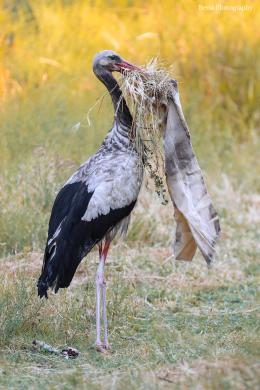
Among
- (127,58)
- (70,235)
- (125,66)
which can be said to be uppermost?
(127,58)

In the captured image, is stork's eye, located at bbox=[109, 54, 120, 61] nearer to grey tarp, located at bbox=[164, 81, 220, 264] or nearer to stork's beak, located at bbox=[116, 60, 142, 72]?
stork's beak, located at bbox=[116, 60, 142, 72]

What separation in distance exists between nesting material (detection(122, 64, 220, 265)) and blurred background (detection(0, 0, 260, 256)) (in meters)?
2.60

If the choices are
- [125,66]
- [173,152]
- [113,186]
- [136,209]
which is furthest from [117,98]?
[136,209]

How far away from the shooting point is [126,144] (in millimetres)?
6160

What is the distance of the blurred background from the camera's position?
922 centimetres

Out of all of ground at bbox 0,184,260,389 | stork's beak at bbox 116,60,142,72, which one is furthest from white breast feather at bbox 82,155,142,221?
ground at bbox 0,184,260,389

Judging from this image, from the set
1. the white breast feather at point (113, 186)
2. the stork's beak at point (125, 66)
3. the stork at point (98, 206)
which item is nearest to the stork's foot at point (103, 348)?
the stork at point (98, 206)

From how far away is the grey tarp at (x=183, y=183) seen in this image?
6.14 meters

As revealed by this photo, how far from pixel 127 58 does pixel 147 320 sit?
5.44m

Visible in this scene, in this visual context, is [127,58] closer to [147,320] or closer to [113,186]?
[147,320]

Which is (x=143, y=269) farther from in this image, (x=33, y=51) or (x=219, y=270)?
(x=33, y=51)

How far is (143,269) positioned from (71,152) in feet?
5.99

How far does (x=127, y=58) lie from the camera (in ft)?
37.4

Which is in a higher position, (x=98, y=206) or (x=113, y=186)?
(x=113, y=186)
